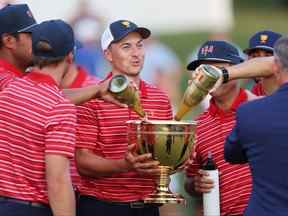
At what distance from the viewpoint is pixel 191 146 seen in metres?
7.31

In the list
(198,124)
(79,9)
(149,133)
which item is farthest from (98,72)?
(149,133)

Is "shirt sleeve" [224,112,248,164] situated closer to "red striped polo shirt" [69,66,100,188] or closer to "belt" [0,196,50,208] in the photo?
"belt" [0,196,50,208]

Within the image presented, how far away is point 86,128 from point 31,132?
0.83 metres

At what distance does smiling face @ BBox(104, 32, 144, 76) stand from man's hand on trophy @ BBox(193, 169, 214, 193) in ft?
2.52

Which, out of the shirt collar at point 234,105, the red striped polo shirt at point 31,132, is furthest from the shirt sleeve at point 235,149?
the shirt collar at point 234,105

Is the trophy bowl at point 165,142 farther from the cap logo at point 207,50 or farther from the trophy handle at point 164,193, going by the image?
the cap logo at point 207,50

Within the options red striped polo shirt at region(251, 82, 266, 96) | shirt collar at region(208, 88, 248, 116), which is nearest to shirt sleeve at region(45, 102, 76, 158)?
shirt collar at region(208, 88, 248, 116)

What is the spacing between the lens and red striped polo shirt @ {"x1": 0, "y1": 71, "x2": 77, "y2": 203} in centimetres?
696

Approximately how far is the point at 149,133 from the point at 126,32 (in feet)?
3.28

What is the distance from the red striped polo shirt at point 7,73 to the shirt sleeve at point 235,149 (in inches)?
59.5

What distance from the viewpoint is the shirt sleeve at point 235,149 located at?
6.94m

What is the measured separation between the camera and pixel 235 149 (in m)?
6.98

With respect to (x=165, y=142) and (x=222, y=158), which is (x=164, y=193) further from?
(x=222, y=158)

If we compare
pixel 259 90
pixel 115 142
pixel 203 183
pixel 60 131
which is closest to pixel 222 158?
pixel 203 183
